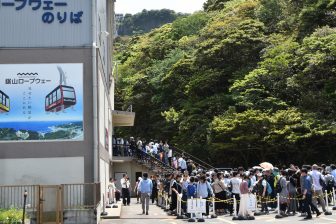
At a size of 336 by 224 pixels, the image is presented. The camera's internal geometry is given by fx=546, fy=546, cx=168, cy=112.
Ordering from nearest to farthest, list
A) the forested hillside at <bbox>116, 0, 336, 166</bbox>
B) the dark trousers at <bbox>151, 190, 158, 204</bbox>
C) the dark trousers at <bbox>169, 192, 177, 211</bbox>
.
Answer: the dark trousers at <bbox>169, 192, 177, 211</bbox>, the dark trousers at <bbox>151, 190, 158, 204</bbox>, the forested hillside at <bbox>116, 0, 336, 166</bbox>

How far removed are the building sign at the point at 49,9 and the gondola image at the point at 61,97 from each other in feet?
6.10

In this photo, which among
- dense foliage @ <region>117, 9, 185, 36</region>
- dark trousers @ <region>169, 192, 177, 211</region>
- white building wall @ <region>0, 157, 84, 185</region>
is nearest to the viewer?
white building wall @ <region>0, 157, 84, 185</region>

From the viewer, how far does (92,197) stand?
1922 cm

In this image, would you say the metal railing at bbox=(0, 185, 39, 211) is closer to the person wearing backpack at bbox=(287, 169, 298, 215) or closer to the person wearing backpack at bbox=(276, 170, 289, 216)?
the person wearing backpack at bbox=(276, 170, 289, 216)

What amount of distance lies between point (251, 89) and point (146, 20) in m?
Result: 151

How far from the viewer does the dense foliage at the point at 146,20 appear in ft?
620

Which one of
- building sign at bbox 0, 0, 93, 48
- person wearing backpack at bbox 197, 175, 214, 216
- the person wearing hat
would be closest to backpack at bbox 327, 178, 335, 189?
the person wearing hat

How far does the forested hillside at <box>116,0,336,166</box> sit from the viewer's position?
4334 centimetres

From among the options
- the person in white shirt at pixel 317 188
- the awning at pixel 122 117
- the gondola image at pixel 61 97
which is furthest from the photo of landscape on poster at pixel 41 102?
the awning at pixel 122 117

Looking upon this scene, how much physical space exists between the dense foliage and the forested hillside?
120 metres

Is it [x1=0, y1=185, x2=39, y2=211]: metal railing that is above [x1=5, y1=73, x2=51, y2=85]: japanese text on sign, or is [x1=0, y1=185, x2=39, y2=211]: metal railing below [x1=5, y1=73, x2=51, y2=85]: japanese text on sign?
below

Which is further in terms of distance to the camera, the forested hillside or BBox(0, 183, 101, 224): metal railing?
the forested hillside

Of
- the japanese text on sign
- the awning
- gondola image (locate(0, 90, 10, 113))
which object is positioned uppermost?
the awning

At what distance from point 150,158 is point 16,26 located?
23.7 meters
